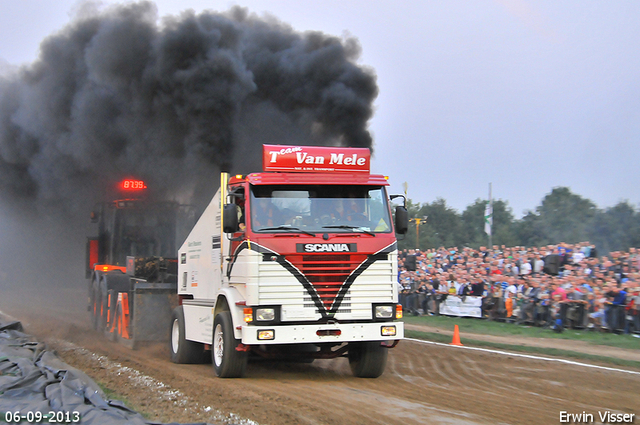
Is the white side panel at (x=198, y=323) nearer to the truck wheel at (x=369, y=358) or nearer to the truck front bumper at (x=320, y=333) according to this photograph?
the truck front bumper at (x=320, y=333)

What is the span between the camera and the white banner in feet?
62.0

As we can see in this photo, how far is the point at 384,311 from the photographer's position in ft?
26.7

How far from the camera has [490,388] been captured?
7.97 metres

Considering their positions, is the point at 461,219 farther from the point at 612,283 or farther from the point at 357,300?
the point at 357,300

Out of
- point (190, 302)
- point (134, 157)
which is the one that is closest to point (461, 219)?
point (134, 157)

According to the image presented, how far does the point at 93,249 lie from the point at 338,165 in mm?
10055

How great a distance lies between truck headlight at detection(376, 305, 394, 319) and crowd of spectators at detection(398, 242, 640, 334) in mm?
3593

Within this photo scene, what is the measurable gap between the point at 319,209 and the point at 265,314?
155 centimetres

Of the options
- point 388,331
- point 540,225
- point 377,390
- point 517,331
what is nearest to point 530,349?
point 517,331

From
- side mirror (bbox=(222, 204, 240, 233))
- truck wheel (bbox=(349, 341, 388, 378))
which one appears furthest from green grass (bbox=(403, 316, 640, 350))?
side mirror (bbox=(222, 204, 240, 233))

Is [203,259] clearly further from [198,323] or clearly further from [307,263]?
[307,263]

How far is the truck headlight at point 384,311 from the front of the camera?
26.6 feet

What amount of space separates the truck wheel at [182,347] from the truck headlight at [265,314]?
9.43ft

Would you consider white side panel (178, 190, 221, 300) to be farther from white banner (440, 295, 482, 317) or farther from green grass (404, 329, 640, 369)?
white banner (440, 295, 482, 317)
